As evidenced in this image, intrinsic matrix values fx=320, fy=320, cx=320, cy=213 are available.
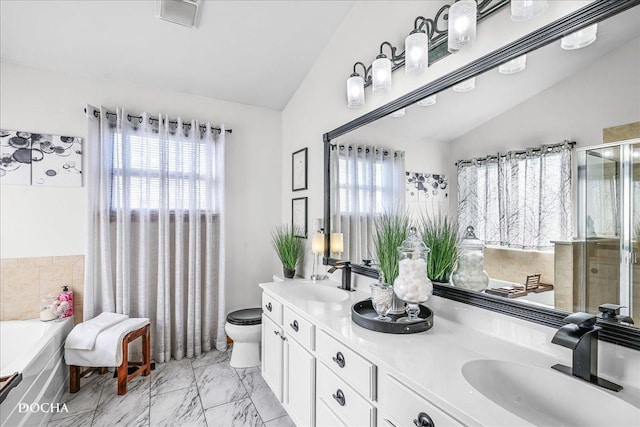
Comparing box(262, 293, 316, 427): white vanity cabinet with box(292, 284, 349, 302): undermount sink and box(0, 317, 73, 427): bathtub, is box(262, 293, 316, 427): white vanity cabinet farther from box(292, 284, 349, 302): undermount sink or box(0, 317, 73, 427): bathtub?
box(0, 317, 73, 427): bathtub

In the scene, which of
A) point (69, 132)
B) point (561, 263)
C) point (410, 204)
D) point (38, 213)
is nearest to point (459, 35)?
point (410, 204)

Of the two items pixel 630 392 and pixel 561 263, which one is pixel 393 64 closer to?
pixel 561 263

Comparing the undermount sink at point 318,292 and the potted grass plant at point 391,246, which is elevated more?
the potted grass plant at point 391,246

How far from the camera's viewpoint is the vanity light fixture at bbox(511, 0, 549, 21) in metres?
1.16

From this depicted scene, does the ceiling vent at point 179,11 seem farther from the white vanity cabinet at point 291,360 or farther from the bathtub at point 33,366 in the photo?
the bathtub at point 33,366

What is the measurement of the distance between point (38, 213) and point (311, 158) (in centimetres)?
225

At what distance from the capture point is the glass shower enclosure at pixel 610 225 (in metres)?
0.98

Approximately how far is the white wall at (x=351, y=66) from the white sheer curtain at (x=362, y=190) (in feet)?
0.89

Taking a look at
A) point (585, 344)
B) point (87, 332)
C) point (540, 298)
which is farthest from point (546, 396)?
point (87, 332)

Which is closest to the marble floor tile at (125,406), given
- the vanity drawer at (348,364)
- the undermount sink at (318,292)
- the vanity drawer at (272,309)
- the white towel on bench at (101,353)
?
the white towel on bench at (101,353)

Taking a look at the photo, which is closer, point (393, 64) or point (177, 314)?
point (393, 64)

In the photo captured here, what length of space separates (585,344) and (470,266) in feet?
1.84

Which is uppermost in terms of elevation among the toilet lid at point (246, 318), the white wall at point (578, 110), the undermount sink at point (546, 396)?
the white wall at point (578, 110)

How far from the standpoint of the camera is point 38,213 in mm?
2547
